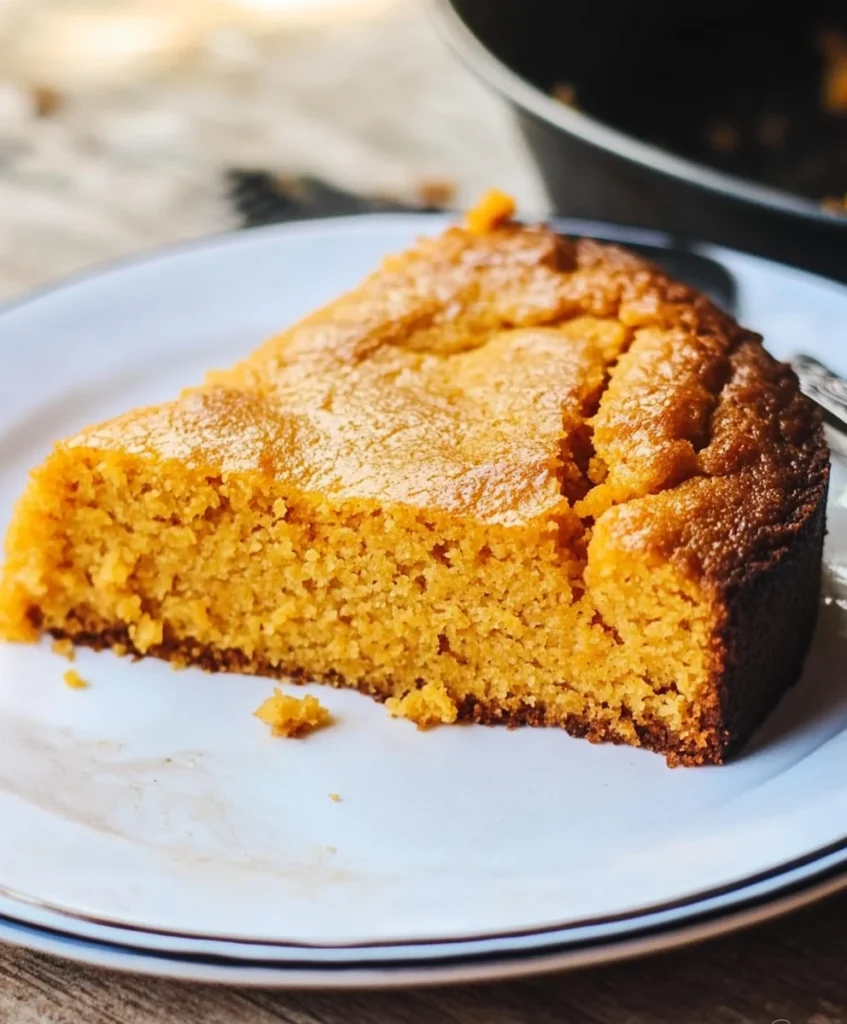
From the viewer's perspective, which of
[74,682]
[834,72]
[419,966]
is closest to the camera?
[419,966]

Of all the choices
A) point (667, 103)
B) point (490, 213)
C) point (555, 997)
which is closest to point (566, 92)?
point (667, 103)

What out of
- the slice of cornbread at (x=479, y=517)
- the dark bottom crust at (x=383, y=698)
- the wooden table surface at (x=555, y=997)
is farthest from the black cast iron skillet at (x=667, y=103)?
the wooden table surface at (x=555, y=997)

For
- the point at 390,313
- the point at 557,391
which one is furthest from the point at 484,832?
the point at 390,313

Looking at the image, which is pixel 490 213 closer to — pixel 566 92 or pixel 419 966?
pixel 566 92

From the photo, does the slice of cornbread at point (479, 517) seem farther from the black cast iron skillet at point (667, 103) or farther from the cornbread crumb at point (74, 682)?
the black cast iron skillet at point (667, 103)

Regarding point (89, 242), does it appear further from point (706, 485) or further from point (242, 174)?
point (706, 485)

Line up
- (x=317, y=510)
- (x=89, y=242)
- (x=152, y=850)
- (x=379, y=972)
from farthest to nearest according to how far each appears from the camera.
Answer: (x=89, y=242)
(x=317, y=510)
(x=152, y=850)
(x=379, y=972)

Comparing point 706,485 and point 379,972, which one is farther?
point 706,485
